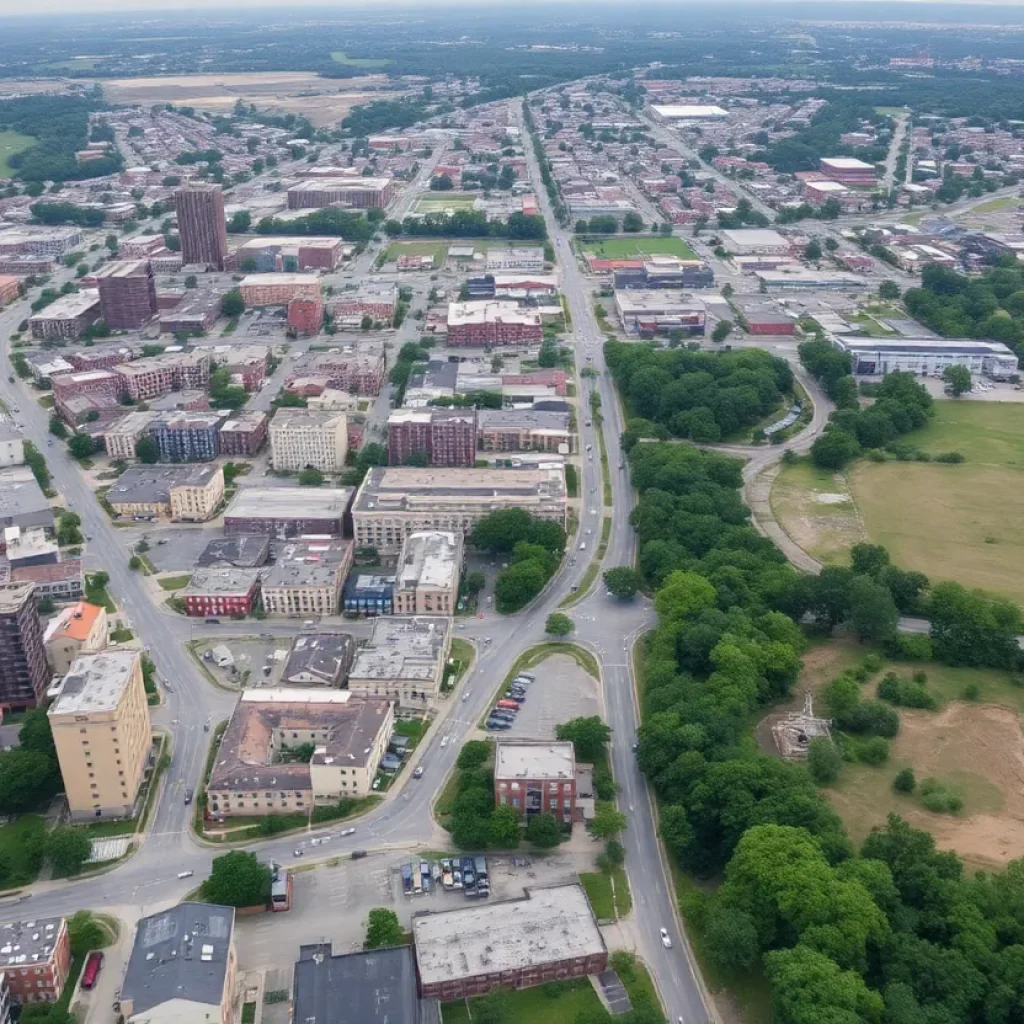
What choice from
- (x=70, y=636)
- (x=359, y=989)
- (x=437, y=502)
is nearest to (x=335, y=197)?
(x=437, y=502)

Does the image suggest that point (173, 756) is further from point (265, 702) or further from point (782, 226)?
point (782, 226)

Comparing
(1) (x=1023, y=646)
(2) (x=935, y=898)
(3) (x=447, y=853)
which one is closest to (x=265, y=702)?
(3) (x=447, y=853)

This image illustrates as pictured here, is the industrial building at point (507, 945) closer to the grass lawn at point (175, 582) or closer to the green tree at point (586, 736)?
the green tree at point (586, 736)

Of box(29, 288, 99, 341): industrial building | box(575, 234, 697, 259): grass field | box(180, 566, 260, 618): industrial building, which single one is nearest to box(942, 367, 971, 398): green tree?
box(575, 234, 697, 259): grass field

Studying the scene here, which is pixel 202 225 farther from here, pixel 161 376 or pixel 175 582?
pixel 175 582

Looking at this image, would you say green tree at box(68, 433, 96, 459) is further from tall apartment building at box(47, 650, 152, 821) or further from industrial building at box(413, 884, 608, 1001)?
industrial building at box(413, 884, 608, 1001)

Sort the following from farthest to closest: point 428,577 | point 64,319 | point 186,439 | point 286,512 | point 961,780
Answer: point 64,319, point 186,439, point 286,512, point 428,577, point 961,780
